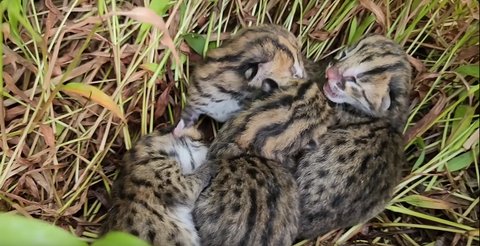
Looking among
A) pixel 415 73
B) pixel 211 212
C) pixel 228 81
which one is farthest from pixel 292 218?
pixel 415 73

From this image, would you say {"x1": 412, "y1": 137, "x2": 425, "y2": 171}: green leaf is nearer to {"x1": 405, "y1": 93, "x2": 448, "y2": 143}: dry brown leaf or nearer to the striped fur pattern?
{"x1": 405, "y1": 93, "x2": 448, "y2": 143}: dry brown leaf

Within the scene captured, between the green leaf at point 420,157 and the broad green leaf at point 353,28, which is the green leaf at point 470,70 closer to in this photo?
the green leaf at point 420,157

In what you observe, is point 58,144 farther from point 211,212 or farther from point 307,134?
point 307,134

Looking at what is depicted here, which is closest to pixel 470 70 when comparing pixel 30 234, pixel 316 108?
pixel 316 108

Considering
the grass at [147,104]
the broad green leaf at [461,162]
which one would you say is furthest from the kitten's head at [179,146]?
the broad green leaf at [461,162]

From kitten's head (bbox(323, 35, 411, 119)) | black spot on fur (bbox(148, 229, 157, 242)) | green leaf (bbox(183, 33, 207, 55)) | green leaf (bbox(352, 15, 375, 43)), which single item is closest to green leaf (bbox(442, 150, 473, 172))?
kitten's head (bbox(323, 35, 411, 119))

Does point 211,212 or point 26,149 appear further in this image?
point 26,149
